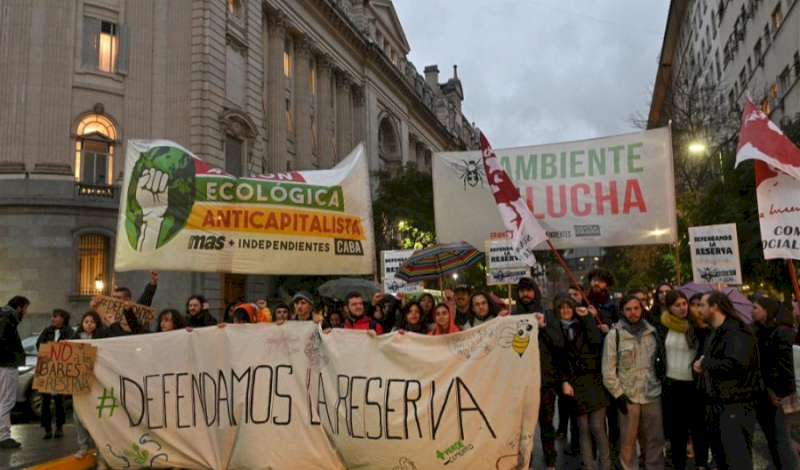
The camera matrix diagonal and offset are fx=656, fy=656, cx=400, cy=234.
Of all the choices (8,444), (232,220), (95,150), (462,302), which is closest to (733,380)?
(462,302)

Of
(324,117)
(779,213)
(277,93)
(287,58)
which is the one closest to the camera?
(779,213)

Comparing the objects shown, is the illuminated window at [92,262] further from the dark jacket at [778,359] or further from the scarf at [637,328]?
the dark jacket at [778,359]

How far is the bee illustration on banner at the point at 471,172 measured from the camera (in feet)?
30.2

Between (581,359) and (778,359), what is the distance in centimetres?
169

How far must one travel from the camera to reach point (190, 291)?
75.3 feet

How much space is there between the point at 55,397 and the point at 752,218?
17.0 m

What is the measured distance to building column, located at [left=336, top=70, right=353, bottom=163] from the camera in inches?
1588

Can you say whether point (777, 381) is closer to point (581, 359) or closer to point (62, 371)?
point (581, 359)

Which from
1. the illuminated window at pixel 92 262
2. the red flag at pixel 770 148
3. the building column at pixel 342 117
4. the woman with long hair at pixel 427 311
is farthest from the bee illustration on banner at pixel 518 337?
the building column at pixel 342 117

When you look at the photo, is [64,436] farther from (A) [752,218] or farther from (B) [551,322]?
(A) [752,218]

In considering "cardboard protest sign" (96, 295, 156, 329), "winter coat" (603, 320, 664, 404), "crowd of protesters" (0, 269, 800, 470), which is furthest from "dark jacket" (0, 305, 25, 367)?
"winter coat" (603, 320, 664, 404)

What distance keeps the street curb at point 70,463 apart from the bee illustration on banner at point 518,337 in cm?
458

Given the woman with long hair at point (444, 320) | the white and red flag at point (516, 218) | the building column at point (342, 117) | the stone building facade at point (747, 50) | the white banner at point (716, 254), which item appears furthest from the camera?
the building column at point (342, 117)

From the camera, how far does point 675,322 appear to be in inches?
252
